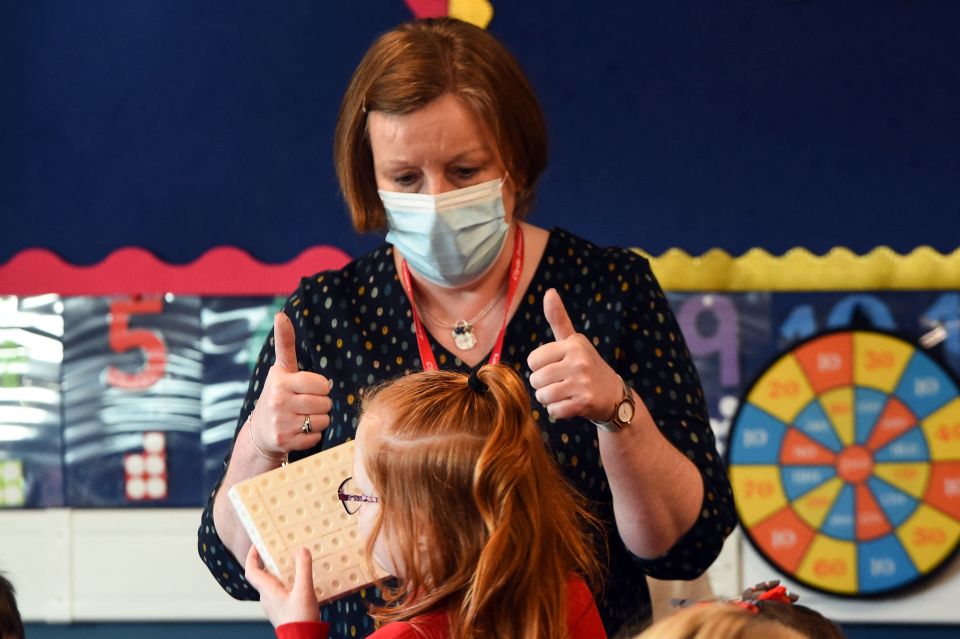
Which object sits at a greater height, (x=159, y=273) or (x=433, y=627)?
(x=159, y=273)

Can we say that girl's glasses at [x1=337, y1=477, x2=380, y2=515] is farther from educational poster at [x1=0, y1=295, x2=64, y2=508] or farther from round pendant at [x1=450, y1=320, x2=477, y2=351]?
educational poster at [x1=0, y1=295, x2=64, y2=508]

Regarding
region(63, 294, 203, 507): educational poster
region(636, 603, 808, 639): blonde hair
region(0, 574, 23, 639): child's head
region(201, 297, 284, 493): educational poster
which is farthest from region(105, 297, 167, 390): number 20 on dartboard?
region(636, 603, 808, 639): blonde hair

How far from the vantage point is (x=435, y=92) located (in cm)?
127

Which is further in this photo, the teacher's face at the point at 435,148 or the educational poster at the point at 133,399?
the educational poster at the point at 133,399

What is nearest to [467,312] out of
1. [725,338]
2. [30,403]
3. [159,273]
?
[725,338]

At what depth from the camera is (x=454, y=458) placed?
3.45ft

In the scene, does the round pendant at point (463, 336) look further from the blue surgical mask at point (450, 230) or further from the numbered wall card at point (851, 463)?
the numbered wall card at point (851, 463)

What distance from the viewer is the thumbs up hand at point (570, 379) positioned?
1053 mm

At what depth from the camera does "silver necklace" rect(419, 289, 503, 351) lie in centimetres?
136

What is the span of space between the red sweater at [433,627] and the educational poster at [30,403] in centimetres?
169

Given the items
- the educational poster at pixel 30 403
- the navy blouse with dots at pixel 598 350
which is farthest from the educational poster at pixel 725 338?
the educational poster at pixel 30 403

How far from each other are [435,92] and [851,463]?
1.46m

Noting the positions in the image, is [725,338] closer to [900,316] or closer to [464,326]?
[900,316]

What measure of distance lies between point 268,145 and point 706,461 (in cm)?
155
